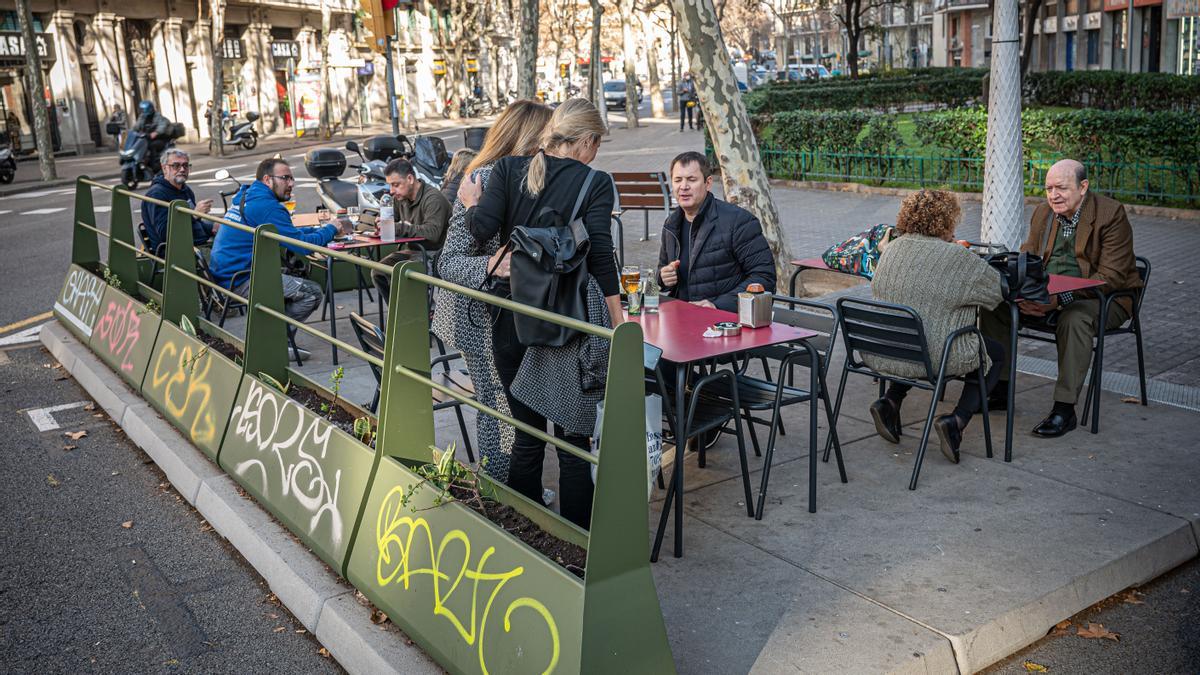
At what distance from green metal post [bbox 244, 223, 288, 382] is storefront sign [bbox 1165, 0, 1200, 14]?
3104 cm

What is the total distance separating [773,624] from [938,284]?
215cm

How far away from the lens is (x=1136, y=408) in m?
6.28

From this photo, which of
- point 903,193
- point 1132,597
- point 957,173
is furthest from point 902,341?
point 903,193

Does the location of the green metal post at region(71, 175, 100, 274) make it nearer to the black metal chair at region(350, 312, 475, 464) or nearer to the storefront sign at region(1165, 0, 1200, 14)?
the black metal chair at region(350, 312, 475, 464)

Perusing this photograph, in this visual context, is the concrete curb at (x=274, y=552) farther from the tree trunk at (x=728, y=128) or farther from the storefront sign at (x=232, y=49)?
the storefront sign at (x=232, y=49)

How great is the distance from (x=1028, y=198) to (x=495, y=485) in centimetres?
1241

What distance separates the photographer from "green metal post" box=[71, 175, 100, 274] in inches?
361

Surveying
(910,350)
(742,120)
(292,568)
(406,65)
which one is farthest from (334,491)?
(406,65)

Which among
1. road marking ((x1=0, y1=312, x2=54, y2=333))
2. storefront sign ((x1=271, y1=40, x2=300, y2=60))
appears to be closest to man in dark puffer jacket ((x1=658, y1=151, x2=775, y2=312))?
road marking ((x1=0, y1=312, x2=54, y2=333))

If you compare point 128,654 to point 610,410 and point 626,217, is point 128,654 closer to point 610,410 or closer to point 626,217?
point 610,410

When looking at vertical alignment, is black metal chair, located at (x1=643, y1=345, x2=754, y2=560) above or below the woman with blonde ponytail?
below

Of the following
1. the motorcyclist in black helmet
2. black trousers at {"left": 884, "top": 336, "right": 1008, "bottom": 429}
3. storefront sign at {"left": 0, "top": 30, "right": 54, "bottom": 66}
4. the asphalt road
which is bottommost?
the asphalt road

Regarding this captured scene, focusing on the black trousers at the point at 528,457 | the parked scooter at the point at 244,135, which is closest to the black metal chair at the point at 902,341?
the black trousers at the point at 528,457

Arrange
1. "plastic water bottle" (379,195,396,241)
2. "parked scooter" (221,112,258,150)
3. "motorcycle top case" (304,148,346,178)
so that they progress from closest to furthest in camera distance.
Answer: "plastic water bottle" (379,195,396,241)
"motorcycle top case" (304,148,346,178)
"parked scooter" (221,112,258,150)
